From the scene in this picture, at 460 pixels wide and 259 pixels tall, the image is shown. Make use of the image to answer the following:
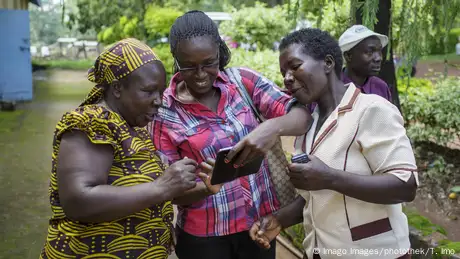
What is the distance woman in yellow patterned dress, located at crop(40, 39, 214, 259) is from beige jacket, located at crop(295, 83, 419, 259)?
56cm

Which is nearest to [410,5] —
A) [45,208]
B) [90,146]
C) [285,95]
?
[285,95]

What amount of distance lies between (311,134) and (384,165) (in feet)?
1.22

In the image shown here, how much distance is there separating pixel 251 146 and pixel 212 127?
336 mm

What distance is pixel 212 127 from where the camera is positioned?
2326mm

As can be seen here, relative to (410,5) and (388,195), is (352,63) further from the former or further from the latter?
(388,195)

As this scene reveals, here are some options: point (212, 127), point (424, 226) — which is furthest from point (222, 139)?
point (424, 226)

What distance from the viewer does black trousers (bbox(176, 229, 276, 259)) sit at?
2398mm

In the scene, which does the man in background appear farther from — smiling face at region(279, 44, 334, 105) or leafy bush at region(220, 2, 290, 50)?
leafy bush at region(220, 2, 290, 50)

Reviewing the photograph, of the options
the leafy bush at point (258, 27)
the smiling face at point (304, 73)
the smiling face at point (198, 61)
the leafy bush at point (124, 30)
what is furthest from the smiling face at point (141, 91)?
the leafy bush at point (124, 30)

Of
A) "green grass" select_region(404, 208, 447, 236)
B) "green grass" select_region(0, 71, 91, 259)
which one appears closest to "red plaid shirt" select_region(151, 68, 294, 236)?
"green grass" select_region(404, 208, 447, 236)

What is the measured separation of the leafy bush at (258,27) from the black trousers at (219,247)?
39.2ft

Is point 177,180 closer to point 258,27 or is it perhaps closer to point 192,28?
point 192,28

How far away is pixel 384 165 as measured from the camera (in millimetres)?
1970

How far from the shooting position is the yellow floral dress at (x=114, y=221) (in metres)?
1.92
